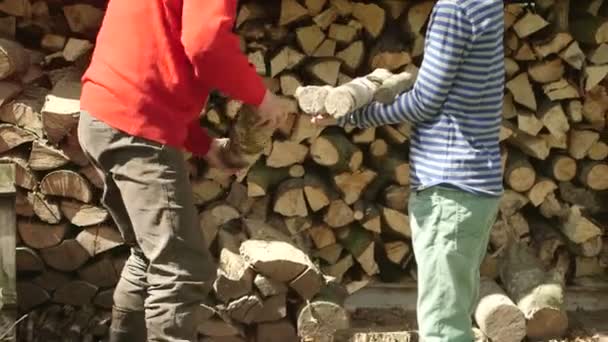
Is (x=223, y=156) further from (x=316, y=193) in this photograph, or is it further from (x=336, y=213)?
(x=336, y=213)

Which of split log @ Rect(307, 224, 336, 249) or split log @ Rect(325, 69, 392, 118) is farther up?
split log @ Rect(325, 69, 392, 118)

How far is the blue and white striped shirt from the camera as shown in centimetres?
283

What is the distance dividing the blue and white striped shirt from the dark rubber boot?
1.02m

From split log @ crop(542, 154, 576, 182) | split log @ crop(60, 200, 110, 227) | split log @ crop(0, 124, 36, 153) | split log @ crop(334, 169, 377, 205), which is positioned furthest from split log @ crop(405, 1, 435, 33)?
split log @ crop(0, 124, 36, 153)

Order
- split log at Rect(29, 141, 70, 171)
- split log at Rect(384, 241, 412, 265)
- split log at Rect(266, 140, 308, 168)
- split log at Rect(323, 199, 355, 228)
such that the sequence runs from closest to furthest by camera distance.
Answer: split log at Rect(29, 141, 70, 171) < split log at Rect(266, 140, 308, 168) < split log at Rect(323, 199, 355, 228) < split log at Rect(384, 241, 412, 265)

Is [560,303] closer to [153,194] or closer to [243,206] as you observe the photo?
[243,206]

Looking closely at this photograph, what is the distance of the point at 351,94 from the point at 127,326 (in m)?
1.06

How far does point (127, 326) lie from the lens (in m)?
3.30

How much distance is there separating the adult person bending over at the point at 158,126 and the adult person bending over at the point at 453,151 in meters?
0.46

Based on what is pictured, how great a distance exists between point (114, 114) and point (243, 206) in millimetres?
1220

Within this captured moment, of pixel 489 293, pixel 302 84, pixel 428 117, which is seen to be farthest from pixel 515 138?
pixel 428 117

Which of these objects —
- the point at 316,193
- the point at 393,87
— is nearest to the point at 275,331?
the point at 316,193

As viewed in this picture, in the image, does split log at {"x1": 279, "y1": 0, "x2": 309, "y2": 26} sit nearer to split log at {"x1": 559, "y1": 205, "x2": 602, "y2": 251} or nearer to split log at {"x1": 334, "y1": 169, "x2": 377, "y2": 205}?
split log at {"x1": 334, "y1": 169, "x2": 377, "y2": 205}

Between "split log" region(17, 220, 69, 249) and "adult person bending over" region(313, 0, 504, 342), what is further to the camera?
"split log" region(17, 220, 69, 249)
